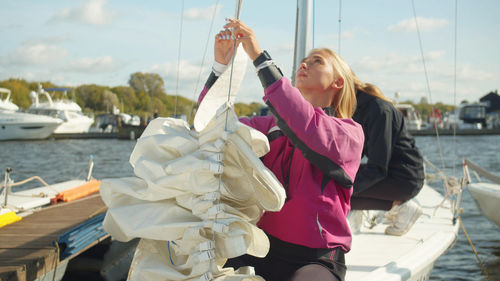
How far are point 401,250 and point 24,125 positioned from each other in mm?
46169

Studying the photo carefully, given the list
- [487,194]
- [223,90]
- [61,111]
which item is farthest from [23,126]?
[223,90]

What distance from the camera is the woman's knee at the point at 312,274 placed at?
73.7 inches

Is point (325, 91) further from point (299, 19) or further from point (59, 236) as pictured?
point (59, 236)

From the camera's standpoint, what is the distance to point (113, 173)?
2167 centimetres

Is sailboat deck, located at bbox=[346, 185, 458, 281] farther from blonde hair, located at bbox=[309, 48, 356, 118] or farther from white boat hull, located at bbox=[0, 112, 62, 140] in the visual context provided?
white boat hull, located at bbox=[0, 112, 62, 140]

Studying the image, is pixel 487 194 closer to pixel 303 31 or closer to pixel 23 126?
pixel 303 31

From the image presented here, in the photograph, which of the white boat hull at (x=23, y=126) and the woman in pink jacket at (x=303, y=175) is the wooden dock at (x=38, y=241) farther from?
the white boat hull at (x=23, y=126)

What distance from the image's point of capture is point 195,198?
1729 millimetres

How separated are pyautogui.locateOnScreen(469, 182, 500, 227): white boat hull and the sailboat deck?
315cm

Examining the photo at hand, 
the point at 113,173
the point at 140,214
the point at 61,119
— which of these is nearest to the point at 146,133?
the point at 140,214

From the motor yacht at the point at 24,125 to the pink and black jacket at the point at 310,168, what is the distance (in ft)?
154

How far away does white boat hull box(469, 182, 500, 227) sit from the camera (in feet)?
25.8

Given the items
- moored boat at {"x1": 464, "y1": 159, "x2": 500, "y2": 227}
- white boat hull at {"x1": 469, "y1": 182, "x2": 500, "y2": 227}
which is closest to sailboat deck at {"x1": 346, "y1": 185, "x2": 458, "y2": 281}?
moored boat at {"x1": 464, "y1": 159, "x2": 500, "y2": 227}

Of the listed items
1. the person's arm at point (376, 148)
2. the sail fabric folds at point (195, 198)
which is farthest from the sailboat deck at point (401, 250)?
the sail fabric folds at point (195, 198)
